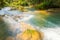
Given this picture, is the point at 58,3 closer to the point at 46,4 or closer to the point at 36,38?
the point at 46,4

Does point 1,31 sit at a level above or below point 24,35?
below

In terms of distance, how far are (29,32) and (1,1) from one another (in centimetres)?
3594

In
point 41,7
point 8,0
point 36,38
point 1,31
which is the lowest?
point 8,0

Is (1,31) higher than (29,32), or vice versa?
(29,32)

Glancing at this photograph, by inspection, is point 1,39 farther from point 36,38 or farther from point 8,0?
point 8,0

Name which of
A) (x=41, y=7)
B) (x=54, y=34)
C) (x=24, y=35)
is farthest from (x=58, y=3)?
(x=24, y=35)

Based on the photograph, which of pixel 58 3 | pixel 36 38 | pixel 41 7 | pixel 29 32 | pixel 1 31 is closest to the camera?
pixel 36 38

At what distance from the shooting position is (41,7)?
33.2 meters

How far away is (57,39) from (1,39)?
15.0ft

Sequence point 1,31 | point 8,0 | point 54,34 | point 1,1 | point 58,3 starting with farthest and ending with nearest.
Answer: point 8,0
point 1,1
point 58,3
point 1,31
point 54,34

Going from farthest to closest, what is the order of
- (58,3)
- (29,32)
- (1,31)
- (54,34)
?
(58,3), (1,31), (54,34), (29,32)

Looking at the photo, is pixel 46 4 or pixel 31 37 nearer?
pixel 31 37

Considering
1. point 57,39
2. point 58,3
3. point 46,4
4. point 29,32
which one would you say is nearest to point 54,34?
point 57,39

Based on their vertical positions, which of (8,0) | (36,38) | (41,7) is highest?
(36,38)
